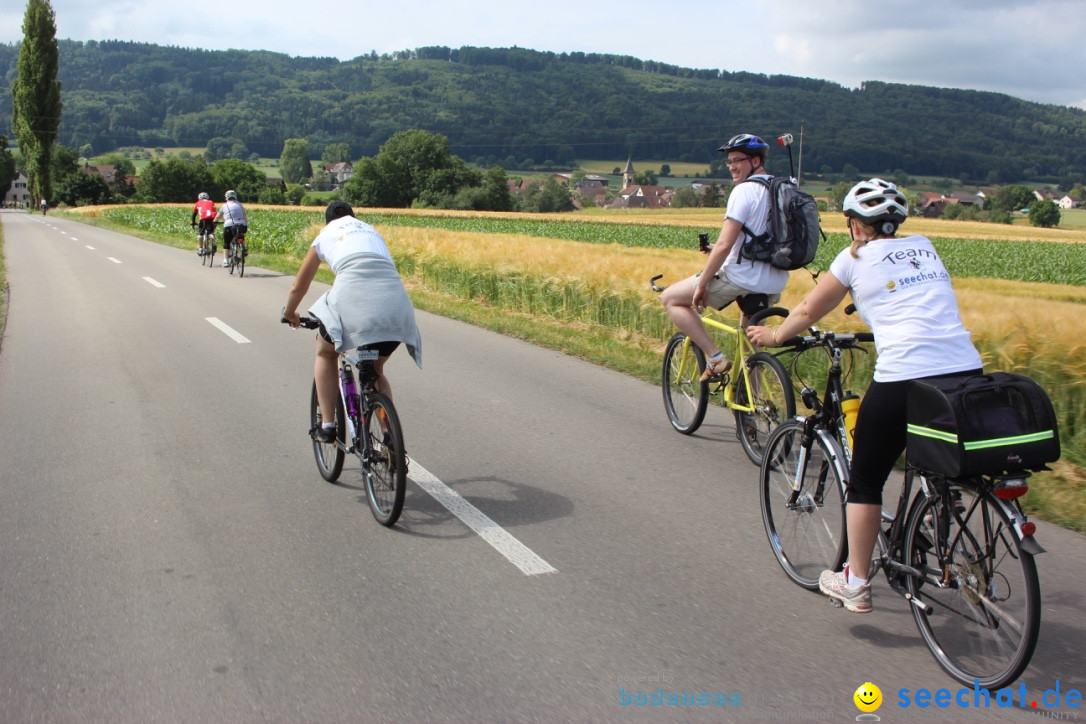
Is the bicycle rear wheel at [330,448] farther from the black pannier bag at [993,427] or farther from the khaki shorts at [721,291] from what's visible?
the black pannier bag at [993,427]

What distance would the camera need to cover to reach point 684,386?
273 inches

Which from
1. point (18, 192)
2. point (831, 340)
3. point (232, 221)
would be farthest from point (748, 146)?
point (18, 192)

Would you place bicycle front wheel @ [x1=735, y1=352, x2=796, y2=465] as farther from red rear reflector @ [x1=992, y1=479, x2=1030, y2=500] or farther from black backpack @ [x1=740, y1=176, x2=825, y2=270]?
red rear reflector @ [x1=992, y1=479, x2=1030, y2=500]

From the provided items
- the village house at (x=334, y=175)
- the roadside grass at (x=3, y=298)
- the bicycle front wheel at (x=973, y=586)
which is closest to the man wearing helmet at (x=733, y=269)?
the bicycle front wheel at (x=973, y=586)

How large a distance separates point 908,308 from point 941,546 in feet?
2.86

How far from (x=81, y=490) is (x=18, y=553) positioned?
40.5 inches

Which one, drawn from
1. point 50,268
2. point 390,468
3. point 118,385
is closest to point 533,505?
point 390,468

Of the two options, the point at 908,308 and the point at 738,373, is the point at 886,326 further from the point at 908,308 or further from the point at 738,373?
the point at 738,373

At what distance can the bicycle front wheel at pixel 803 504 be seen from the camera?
12.8 feet

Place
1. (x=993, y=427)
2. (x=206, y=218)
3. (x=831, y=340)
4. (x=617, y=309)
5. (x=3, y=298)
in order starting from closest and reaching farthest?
1. (x=993, y=427)
2. (x=831, y=340)
3. (x=617, y=309)
4. (x=3, y=298)
5. (x=206, y=218)

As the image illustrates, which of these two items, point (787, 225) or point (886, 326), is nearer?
point (886, 326)

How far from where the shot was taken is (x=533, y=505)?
520cm

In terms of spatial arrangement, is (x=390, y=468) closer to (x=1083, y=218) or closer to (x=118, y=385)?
(x=118, y=385)

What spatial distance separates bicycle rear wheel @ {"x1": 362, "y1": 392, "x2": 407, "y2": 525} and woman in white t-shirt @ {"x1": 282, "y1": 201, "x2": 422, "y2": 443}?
0.21 meters
